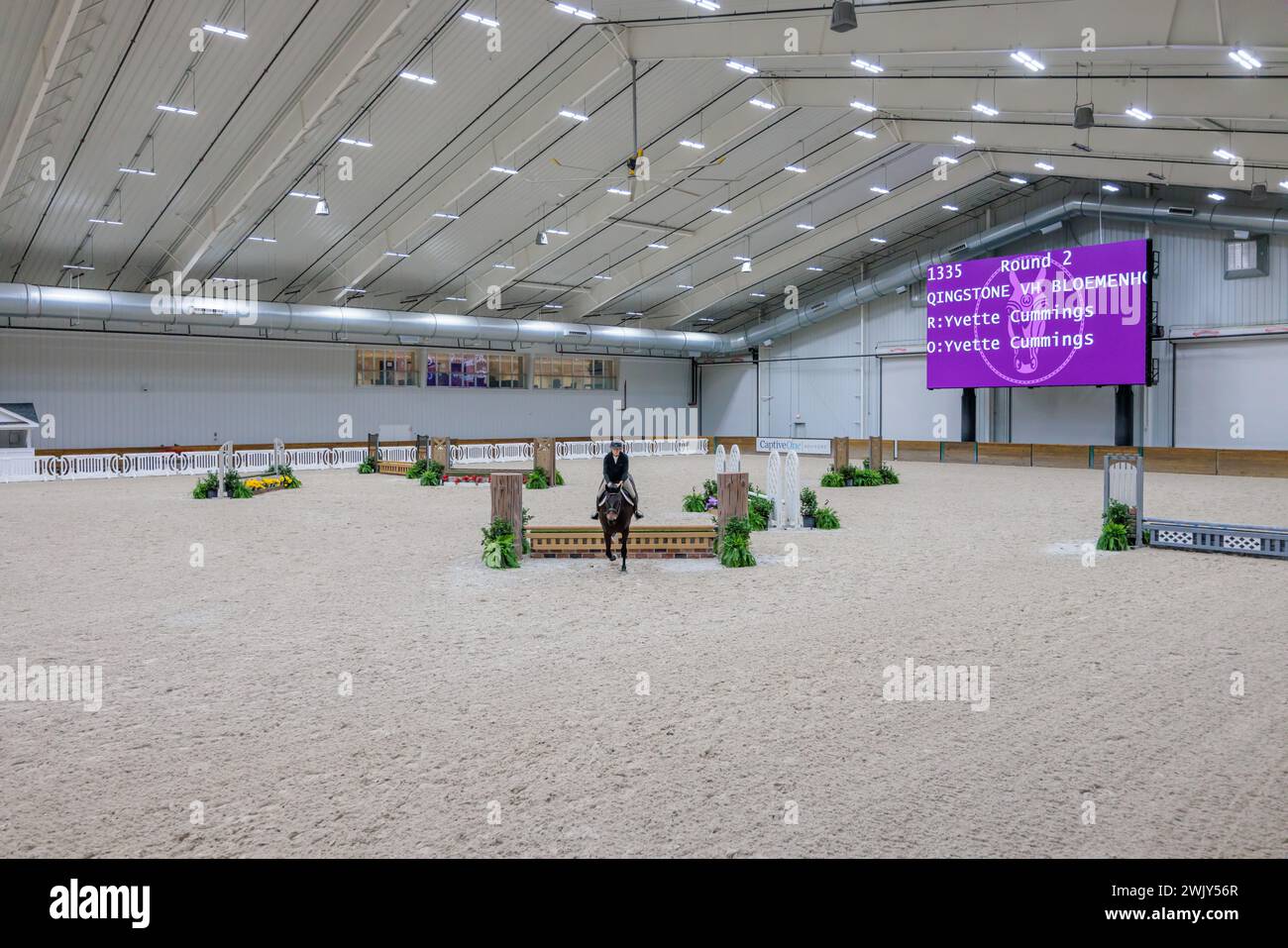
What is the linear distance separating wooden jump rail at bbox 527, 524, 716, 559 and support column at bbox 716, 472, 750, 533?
0.27 m

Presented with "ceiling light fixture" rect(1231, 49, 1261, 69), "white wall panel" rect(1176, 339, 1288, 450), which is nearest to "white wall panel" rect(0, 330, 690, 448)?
"white wall panel" rect(1176, 339, 1288, 450)

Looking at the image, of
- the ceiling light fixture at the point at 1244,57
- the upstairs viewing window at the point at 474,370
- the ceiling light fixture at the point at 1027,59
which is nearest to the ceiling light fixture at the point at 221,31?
the ceiling light fixture at the point at 1027,59

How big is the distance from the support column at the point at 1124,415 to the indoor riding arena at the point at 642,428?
276 millimetres

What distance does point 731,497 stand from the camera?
34.9 ft

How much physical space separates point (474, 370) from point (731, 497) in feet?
89.7

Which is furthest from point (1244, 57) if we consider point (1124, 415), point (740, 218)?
point (740, 218)

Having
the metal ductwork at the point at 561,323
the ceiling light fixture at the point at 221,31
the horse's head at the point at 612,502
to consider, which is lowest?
the horse's head at the point at 612,502

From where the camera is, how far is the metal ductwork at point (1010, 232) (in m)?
25.1

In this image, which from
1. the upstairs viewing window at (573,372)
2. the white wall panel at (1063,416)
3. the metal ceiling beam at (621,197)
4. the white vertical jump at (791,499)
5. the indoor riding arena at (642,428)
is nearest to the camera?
the indoor riding arena at (642,428)

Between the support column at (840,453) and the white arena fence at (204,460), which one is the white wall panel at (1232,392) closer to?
the support column at (840,453)

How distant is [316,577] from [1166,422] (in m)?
28.2

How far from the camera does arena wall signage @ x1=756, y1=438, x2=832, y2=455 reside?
37500mm

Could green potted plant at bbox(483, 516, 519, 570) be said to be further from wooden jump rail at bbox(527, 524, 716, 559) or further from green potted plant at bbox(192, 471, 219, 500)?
green potted plant at bbox(192, 471, 219, 500)

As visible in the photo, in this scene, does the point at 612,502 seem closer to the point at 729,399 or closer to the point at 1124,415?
the point at 1124,415
